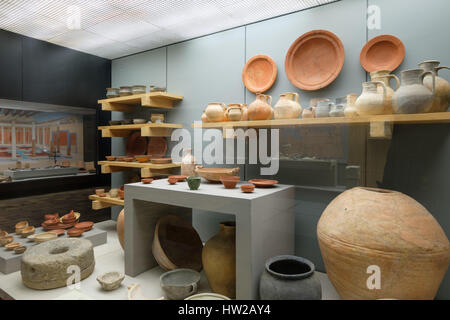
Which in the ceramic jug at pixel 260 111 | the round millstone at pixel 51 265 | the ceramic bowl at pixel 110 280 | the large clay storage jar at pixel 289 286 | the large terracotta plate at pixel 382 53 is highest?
the large terracotta plate at pixel 382 53

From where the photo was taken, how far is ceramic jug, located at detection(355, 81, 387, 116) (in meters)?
1.61

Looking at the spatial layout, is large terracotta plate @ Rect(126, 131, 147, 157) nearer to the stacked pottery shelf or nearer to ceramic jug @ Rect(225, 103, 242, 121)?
the stacked pottery shelf

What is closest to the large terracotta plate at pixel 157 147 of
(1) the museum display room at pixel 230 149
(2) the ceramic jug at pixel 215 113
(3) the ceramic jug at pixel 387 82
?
(1) the museum display room at pixel 230 149

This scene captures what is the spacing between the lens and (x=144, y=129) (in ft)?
9.22

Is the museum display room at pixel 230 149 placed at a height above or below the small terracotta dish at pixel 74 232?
above

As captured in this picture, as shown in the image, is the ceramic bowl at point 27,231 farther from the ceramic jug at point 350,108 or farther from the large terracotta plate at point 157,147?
the ceramic jug at point 350,108

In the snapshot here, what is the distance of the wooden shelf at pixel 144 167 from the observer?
9.27ft

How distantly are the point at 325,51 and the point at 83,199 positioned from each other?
296 cm

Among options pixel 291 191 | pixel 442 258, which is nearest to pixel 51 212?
pixel 291 191

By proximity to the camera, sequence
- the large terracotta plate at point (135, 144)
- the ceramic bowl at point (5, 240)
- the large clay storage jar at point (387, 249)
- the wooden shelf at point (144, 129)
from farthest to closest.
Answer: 1. the large terracotta plate at point (135, 144)
2. the wooden shelf at point (144, 129)
3. the ceramic bowl at point (5, 240)
4. the large clay storage jar at point (387, 249)

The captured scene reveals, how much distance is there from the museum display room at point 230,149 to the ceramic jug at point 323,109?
0.03 feet

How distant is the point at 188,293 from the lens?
1726 mm

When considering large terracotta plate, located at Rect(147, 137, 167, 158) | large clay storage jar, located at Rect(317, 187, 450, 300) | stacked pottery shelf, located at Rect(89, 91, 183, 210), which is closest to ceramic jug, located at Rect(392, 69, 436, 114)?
large clay storage jar, located at Rect(317, 187, 450, 300)
